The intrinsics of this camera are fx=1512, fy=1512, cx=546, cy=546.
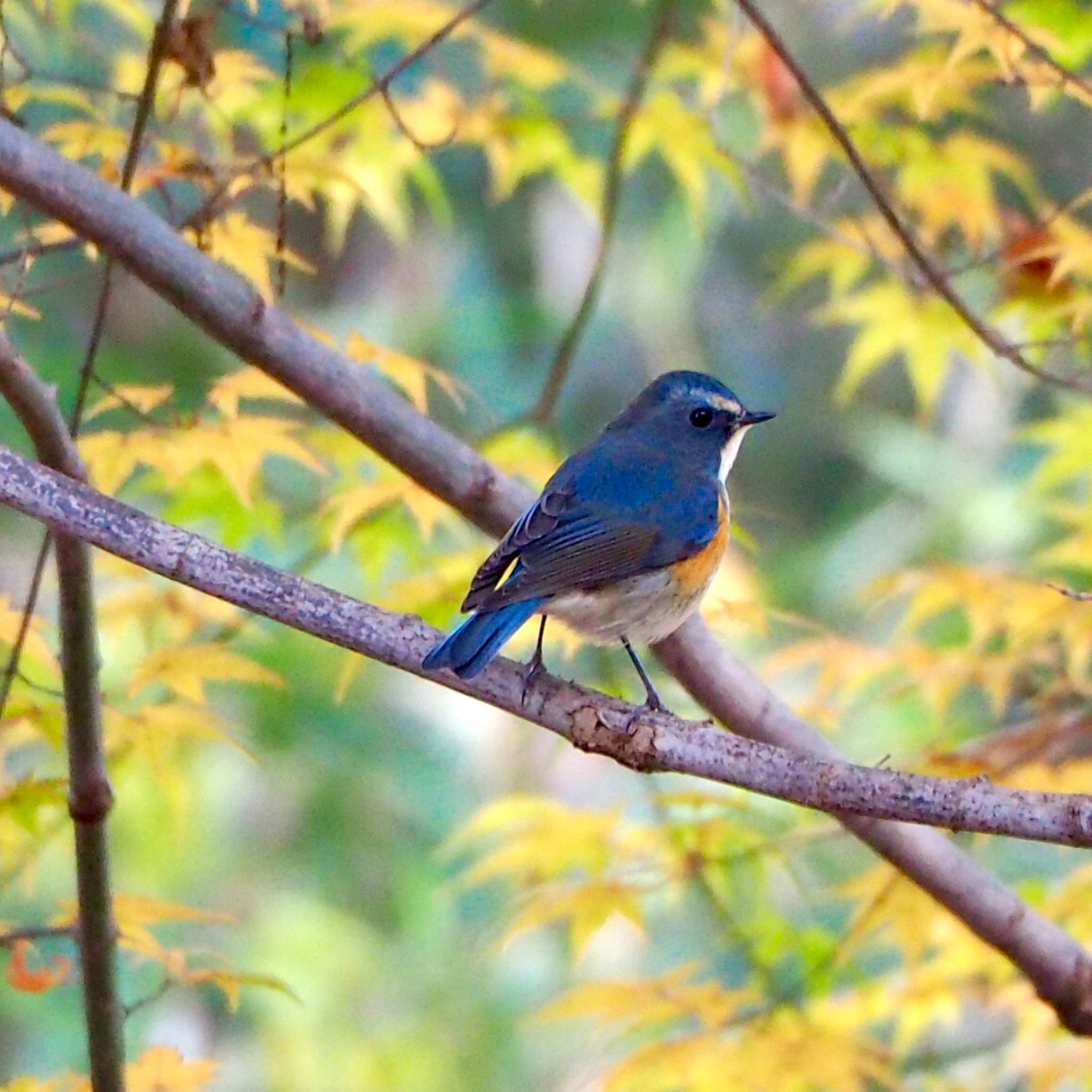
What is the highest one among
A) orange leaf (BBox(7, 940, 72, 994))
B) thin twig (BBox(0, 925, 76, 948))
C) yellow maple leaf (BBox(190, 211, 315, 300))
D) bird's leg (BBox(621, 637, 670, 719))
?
yellow maple leaf (BBox(190, 211, 315, 300))

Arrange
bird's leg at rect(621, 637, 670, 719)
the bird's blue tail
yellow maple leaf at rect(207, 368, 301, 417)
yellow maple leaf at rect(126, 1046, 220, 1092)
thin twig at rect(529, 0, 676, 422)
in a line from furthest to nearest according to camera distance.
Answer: thin twig at rect(529, 0, 676, 422), bird's leg at rect(621, 637, 670, 719), yellow maple leaf at rect(207, 368, 301, 417), yellow maple leaf at rect(126, 1046, 220, 1092), the bird's blue tail

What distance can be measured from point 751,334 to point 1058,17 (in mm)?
4131

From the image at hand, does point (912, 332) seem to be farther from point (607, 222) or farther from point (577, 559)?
point (577, 559)

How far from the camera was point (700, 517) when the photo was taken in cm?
240

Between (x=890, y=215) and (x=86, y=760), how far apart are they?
1.27 m

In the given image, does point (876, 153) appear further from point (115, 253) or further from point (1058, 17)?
point (115, 253)

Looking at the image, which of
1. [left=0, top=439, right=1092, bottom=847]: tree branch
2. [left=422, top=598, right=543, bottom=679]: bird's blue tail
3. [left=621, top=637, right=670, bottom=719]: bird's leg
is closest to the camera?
[left=0, top=439, right=1092, bottom=847]: tree branch

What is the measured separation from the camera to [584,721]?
1809mm

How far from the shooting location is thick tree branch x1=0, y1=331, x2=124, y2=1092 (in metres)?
1.84

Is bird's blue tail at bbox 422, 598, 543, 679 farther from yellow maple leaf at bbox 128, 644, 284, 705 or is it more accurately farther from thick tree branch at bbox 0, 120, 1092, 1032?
yellow maple leaf at bbox 128, 644, 284, 705

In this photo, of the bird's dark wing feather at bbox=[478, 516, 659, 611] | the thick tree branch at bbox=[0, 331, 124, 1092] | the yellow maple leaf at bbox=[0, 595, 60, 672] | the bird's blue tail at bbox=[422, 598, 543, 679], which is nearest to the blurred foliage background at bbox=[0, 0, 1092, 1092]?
the yellow maple leaf at bbox=[0, 595, 60, 672]

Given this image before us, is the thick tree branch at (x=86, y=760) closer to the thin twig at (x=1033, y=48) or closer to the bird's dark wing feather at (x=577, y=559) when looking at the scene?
the bird's dark wing feather at (x=577, y=559)

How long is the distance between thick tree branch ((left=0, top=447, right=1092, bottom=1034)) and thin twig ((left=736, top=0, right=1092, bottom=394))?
77cm

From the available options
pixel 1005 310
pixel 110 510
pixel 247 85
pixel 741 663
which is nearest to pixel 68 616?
pixel 110 510
